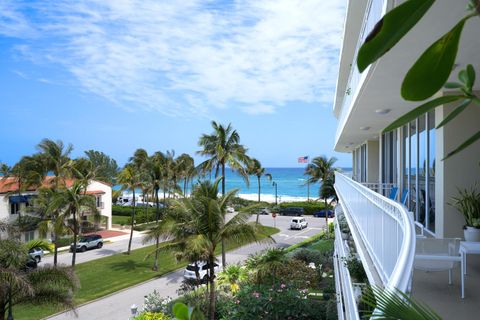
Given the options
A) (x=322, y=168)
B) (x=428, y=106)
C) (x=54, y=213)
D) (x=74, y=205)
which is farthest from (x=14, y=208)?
(x=428, y=106)

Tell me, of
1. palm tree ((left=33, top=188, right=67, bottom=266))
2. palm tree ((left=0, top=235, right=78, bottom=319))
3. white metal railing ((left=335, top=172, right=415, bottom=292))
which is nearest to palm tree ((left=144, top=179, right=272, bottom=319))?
palm tree ((left=0, top=235, right=78, bottom=319))

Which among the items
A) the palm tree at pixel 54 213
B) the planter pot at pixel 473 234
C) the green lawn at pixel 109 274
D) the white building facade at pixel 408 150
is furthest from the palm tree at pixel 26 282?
the planter pot at pixel 473 234

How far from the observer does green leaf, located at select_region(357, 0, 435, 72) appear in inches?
39.2

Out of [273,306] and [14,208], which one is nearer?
[273,306]

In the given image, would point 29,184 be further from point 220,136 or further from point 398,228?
point 398,228

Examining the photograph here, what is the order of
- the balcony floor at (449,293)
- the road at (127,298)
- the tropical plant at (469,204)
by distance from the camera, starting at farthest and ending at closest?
the road at (127,298) → the tropical plant at (469,204) → the balcony floor at (449,293)

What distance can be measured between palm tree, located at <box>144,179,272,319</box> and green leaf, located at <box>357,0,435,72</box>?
1460 cm

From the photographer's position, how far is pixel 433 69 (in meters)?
1.03

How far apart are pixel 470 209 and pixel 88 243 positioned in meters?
34.7

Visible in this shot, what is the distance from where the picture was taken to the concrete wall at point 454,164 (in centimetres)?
854

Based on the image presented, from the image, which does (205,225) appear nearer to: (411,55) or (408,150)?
(408,150)

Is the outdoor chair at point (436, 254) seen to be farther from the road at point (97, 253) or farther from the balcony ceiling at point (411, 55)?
the road at point (97, 253)

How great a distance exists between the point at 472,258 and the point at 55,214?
25.2m

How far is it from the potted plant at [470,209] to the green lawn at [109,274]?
1521cm
